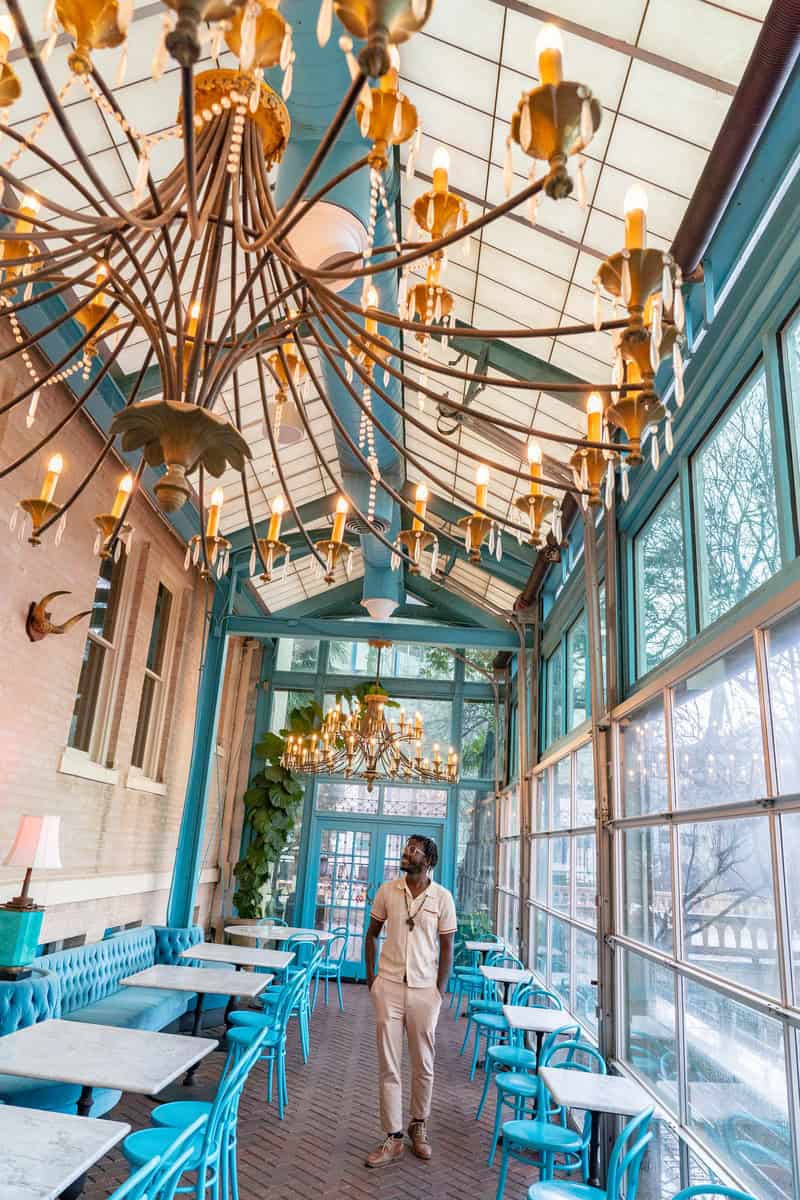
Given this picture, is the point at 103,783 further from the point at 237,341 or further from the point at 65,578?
the point at 237,341

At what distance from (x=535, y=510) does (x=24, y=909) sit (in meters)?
3.90

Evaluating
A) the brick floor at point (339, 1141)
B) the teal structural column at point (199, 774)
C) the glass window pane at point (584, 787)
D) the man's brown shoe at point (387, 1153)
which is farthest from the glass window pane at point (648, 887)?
the teal structural column at point (199, 774)

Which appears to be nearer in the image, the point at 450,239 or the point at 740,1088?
the point at 450,239

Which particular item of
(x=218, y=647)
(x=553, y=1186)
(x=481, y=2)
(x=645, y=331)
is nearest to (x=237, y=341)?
(x=645, y=331)

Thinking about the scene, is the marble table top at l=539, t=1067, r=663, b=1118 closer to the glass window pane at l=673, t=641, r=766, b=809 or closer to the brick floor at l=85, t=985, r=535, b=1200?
the brick floor at l=85, t=985, r=535, b=1200

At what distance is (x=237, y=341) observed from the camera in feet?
6.93

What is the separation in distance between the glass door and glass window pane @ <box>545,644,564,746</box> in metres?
3.81

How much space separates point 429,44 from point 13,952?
4921mm

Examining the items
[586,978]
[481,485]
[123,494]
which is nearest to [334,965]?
[586,978]

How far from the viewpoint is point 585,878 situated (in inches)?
226

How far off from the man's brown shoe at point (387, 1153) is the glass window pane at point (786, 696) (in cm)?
309

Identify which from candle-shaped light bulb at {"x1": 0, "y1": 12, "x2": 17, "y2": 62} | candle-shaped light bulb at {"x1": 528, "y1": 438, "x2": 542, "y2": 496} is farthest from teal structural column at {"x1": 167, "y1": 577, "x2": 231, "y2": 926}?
candle-shaped light bulb at {"x1": 0, "y1": 12, "x2": 17, "y2": 62}

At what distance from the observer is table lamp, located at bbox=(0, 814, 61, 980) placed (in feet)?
14.3

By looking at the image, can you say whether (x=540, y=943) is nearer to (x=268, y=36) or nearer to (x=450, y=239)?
(x=450, y=239)
